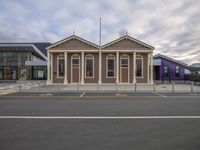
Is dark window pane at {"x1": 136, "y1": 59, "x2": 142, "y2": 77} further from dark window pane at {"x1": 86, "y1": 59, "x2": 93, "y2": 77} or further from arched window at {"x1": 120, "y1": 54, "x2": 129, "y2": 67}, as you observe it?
dark window pane at {"x1": 86, "y1": 59, "x2": 93, "y2": 77}

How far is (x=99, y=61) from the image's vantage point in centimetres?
2792

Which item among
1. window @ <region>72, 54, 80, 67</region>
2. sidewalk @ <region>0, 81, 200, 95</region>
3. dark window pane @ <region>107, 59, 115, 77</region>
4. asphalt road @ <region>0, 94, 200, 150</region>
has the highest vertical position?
window @ <region>72, 54, 80, 67</region>

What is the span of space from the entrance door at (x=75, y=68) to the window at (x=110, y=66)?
4.33 meters

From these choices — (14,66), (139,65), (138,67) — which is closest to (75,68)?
(138,67)

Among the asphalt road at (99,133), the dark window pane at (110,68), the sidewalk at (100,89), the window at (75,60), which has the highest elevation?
the window at (75,60)

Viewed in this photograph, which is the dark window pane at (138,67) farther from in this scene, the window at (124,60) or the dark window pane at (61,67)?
the dark window pane at (61,67)

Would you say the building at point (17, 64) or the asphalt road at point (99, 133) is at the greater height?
the building at point (17, 64)

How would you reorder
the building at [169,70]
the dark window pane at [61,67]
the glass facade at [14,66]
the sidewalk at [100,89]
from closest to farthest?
the sidewalk at [100,89], the dark window pane at [61,67], the glass facade at [14,66], the building at [169,70]

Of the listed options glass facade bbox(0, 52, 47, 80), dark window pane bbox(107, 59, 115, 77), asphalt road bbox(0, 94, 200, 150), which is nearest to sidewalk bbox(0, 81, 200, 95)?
dark window pane bbox(107, 59, 115, 77)

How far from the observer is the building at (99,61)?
28.0 metres

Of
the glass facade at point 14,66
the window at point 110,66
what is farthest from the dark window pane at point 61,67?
the glass facade at point 14,66

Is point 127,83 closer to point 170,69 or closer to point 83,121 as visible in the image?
point 170,69

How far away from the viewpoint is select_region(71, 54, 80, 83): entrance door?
93.2 ft

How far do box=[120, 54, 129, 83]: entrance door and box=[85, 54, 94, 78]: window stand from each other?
429cm
